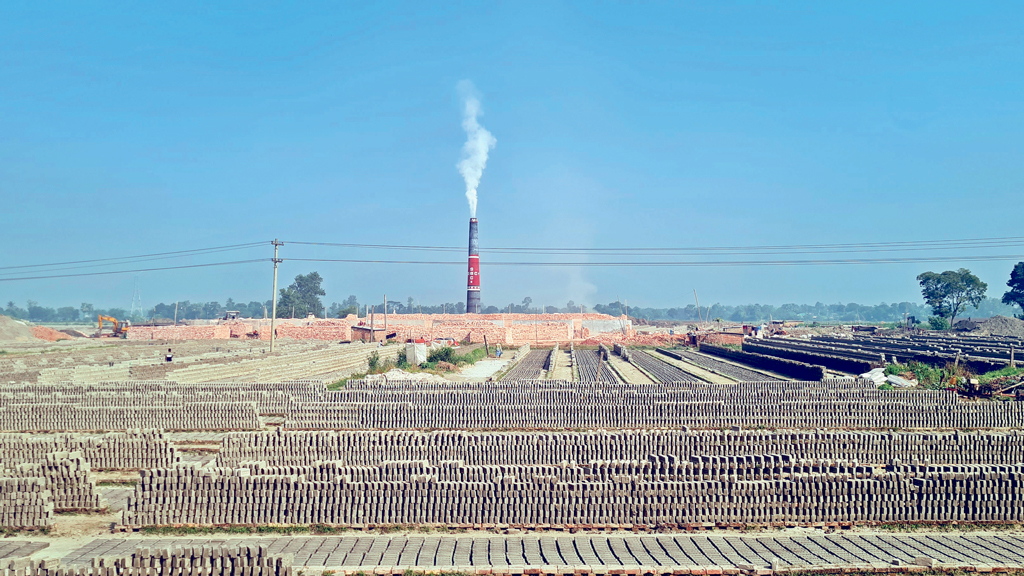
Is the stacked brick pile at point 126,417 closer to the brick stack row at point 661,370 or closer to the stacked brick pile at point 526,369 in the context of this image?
the stacked brick pile at point 526,369

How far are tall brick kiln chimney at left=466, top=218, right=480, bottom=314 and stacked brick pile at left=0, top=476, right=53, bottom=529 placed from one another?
62.6 m

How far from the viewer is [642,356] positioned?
55.8 meters

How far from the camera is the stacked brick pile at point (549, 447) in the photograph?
589 inches

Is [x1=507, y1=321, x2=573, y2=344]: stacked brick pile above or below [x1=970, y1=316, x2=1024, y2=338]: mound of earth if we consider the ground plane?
below

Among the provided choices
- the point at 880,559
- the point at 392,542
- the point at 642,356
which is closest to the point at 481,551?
the point at 392,542

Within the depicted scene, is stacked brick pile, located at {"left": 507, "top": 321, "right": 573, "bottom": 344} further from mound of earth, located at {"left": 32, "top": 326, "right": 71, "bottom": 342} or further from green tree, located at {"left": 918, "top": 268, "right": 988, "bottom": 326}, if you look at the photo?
green tree, located at {"left": 918, "top": 268, "right": 988, "bottom": 326}

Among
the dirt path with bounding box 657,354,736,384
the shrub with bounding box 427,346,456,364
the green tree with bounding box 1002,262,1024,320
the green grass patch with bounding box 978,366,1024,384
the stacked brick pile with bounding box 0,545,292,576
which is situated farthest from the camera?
the green tree with bounding box 1002,262,1024,320

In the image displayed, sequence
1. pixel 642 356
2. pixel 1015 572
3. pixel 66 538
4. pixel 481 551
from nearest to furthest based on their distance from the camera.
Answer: pixel 1015 572 → pixel 481 551 → pixel 66 538 → pixel 642 356

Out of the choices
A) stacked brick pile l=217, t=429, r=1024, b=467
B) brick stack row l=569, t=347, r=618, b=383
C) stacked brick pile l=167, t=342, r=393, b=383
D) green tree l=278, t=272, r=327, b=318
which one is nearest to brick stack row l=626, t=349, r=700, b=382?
brick stack row l=569, t=347, r=618, b=383

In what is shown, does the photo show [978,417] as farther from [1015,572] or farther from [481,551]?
[481,551]

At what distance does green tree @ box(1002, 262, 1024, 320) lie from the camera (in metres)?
91.1

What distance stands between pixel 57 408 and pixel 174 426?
3.73m

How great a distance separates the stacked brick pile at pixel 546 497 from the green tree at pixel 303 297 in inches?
Result: 4954

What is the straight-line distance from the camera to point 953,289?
362 ft
